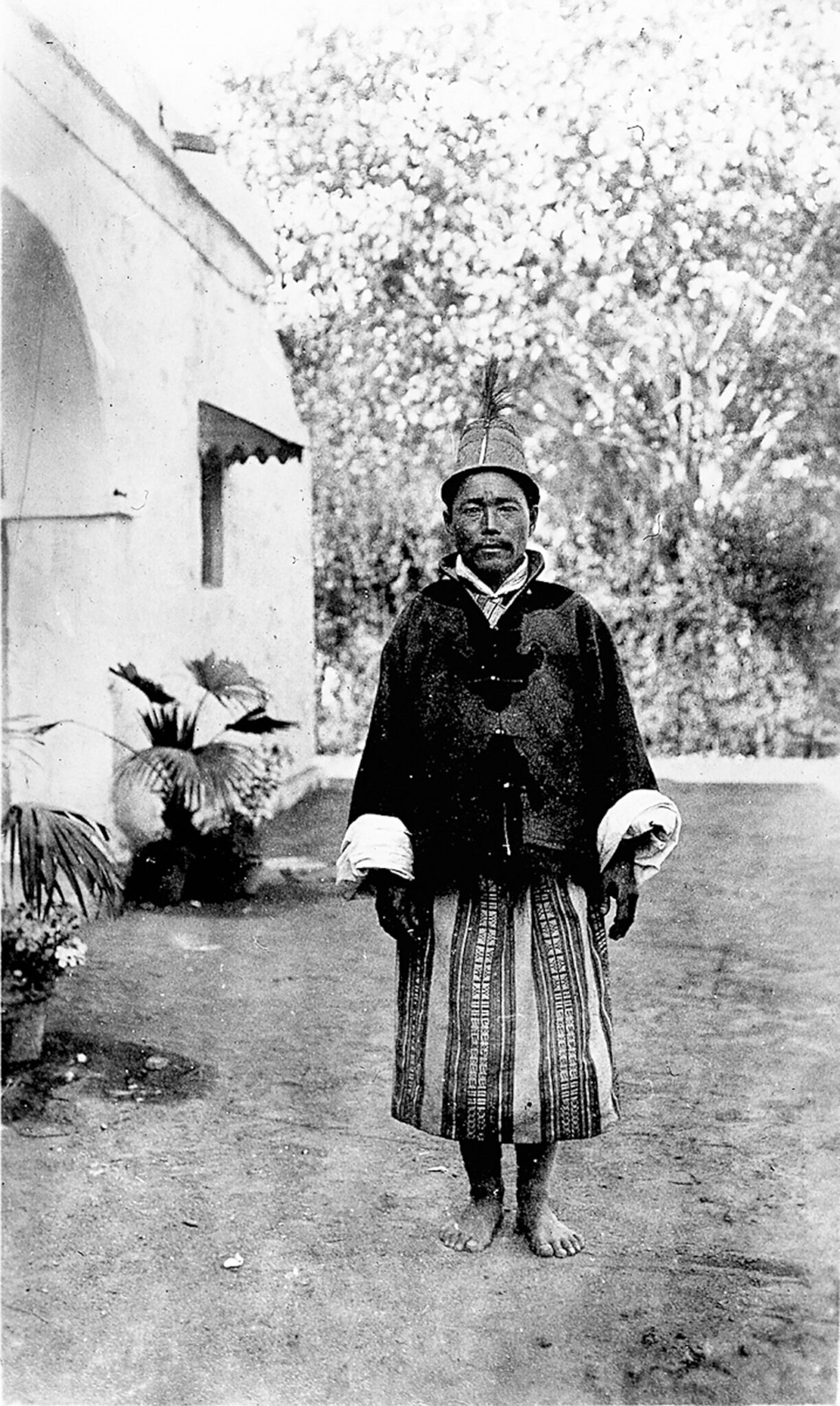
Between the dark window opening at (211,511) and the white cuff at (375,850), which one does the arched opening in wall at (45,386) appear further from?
the white cuff at (375,850)

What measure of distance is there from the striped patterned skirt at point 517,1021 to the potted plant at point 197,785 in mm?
557

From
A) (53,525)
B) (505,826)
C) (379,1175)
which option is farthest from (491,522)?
(379,1175)

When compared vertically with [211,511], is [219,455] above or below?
above

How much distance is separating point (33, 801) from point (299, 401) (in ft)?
3.66

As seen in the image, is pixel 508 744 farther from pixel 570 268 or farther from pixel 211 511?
pixel 570 268

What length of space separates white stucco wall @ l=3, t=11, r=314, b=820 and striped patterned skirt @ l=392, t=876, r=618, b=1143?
23.6 inches

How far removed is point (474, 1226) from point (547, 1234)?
6.3 inches

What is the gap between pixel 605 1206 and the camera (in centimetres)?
300

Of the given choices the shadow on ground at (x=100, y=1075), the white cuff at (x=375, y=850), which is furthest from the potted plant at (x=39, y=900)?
the white cuff at (x=375, y=850)

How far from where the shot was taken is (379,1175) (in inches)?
120

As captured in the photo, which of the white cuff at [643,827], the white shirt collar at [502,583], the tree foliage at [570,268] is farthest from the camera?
the tree foliage at [570,268]

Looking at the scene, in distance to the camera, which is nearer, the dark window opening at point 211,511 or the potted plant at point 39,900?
the potted plant at point 39,900

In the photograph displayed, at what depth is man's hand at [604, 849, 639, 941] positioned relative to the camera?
285 cm

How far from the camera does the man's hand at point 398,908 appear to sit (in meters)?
2.89
